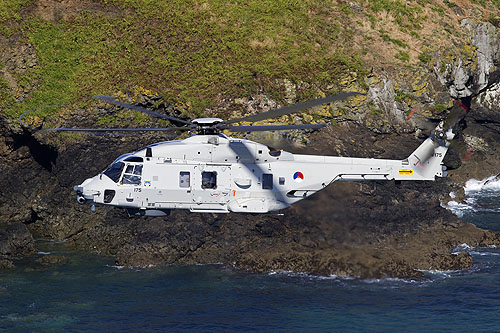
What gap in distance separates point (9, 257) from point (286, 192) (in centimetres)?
2118

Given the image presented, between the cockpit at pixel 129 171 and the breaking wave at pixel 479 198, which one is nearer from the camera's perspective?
the cockpit at pixel 129 171

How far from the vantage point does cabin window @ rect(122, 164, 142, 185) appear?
34.5 metres

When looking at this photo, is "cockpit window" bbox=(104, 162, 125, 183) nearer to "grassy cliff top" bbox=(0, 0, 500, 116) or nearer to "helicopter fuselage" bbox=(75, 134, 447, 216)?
"helicopter fuselage" bbox=(75, 134, 447, 216)

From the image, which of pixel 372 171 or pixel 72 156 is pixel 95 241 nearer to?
pixel 72 156

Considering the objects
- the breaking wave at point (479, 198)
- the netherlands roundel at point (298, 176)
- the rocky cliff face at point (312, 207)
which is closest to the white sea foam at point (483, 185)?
the breaking wave at point (479, 198)

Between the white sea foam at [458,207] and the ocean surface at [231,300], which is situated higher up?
the white sea foam at [458,207]

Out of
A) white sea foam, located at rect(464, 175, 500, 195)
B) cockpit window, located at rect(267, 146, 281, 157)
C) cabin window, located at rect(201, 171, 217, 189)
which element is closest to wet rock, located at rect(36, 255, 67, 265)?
cabin window, located at rect(201, 171, 217, 189)

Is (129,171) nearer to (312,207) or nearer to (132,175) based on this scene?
(132,175)

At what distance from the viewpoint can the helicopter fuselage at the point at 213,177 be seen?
34.6m

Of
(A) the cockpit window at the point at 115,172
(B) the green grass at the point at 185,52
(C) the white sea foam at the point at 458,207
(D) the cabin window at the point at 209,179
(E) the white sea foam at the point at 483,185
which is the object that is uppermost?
(B) the green grass at the point at 185,52

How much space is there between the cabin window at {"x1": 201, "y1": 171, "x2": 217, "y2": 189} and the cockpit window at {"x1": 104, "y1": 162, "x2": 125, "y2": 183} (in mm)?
4172

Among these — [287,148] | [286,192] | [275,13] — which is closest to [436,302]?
[286,192]

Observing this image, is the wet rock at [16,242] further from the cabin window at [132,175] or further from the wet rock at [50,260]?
the cabin window at [132,175]

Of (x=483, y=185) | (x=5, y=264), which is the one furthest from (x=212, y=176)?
(x=483, y=185)
